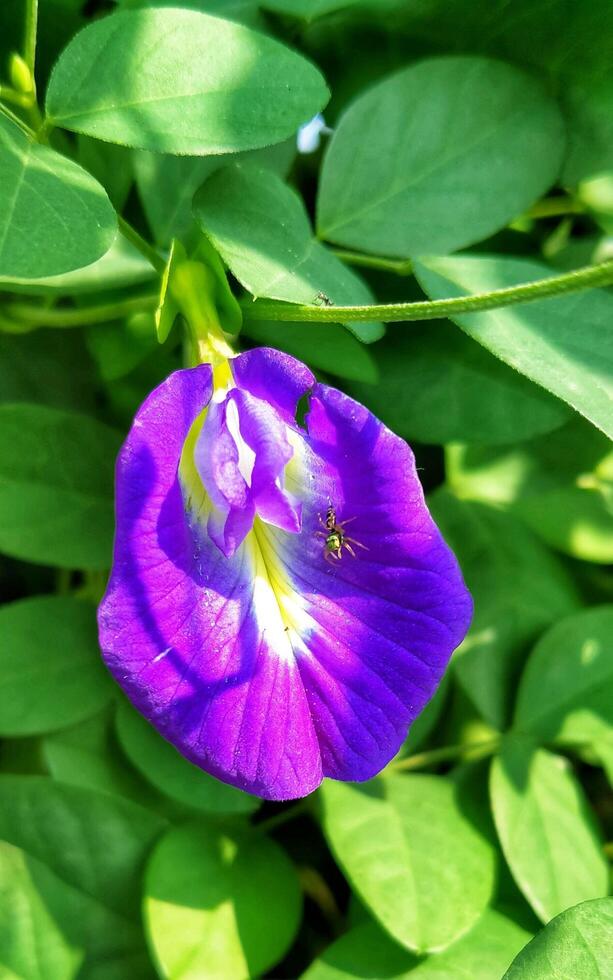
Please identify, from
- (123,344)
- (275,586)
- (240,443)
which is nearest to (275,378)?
(240,443)

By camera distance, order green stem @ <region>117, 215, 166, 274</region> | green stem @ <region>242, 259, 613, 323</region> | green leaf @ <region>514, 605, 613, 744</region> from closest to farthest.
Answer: green stem @ <region>242, 259, 613, 323</region> < green stem @ <region>117, 215, 166, 274</region> < green leaf @ <region>514, 605, 613, 744</region>

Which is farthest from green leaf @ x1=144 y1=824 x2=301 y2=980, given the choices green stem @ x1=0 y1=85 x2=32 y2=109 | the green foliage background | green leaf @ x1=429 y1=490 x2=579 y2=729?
green stem @ x1=0 y1=85 x2=32 y2=109

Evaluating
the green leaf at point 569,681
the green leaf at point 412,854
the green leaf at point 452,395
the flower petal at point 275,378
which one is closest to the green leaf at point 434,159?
the green leaf at point 452,395

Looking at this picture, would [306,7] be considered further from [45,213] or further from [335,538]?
[335,538]

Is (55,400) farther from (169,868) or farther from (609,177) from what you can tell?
(609,177)

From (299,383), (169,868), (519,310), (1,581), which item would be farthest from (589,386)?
(1,581)

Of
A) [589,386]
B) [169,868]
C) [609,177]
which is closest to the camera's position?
[589,386]

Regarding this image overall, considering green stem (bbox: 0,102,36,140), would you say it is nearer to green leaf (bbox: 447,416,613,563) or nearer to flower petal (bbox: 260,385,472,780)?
flower petal (bbox: 260,385,472,780)
